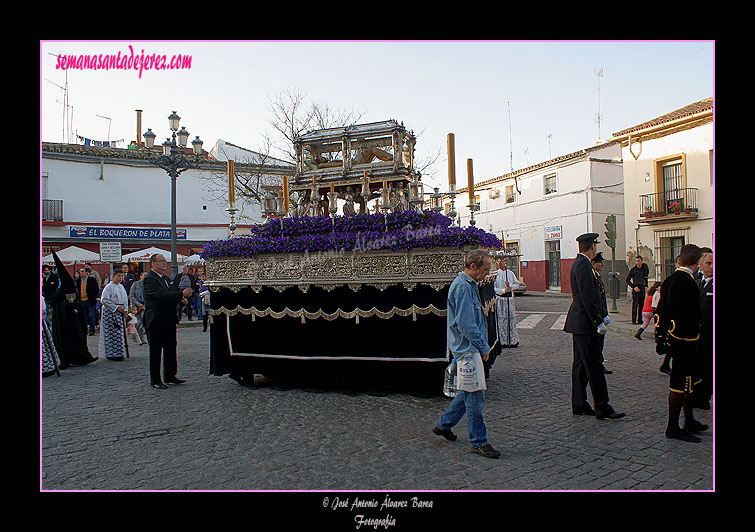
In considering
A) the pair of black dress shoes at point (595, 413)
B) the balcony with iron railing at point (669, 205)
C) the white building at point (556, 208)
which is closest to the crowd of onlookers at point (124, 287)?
the pair of black dress shoes at point (595, 413)

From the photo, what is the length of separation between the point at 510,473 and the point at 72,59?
4795mm

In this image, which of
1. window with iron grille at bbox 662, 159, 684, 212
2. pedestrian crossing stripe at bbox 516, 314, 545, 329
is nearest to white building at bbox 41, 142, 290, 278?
pedestrian crossing stripe at bbox 516, 314, 545, 329

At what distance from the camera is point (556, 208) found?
29109 mm

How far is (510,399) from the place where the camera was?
6.15 meters

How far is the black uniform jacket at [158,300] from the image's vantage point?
700cm

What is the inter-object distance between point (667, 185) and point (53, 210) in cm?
2873

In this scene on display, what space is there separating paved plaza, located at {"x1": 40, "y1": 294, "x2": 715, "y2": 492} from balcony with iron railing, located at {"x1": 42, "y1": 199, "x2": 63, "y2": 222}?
19.8m

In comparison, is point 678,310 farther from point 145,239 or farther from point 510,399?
point 145,239

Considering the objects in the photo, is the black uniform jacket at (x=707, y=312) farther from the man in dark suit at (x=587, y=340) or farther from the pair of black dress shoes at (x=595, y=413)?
the pair of black dress shoes at (x=595, y=413)

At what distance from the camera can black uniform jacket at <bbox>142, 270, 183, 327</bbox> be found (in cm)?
700

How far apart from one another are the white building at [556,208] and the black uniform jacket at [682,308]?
19444 mm

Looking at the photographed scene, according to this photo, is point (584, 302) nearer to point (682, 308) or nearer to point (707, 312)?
point (682, 308)

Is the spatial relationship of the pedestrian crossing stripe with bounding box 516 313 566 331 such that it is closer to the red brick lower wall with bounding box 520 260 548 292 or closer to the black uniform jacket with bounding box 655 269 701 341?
the black uniform jacket with bounding box 655 269 701 341
